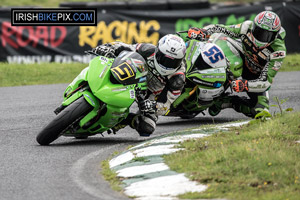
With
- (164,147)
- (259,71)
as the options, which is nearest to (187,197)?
(164,147)

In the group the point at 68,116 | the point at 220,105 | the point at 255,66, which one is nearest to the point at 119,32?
the point at 255,66

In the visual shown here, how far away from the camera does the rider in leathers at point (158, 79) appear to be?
785 cm

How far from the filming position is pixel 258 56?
378 inches

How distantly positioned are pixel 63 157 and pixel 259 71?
402cm

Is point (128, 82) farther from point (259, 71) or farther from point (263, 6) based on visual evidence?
point (263, 6)

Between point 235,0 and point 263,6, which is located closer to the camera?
point 263,6

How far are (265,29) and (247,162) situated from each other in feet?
13.2

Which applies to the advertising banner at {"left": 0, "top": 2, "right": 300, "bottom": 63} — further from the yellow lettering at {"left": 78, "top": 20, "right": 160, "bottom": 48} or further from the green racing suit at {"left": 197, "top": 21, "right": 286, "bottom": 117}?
the green racing suit at {"left": 197, "top": 21, "right": 286, "bottom": 117}

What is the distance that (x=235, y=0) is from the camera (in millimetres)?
32156

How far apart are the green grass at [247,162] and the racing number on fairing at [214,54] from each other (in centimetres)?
181

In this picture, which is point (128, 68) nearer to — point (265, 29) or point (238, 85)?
point (238, 85)

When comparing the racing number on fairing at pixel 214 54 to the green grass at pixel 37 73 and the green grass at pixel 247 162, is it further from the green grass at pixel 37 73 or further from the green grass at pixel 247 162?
the green grass at pixel 37 73

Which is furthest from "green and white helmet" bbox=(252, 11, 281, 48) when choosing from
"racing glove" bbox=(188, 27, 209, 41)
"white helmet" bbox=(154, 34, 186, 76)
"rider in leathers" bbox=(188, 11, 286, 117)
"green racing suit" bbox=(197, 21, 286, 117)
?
"white helmet" bbox=(154, 34, 186, 76)

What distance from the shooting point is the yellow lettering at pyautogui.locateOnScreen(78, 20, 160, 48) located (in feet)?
54.5
